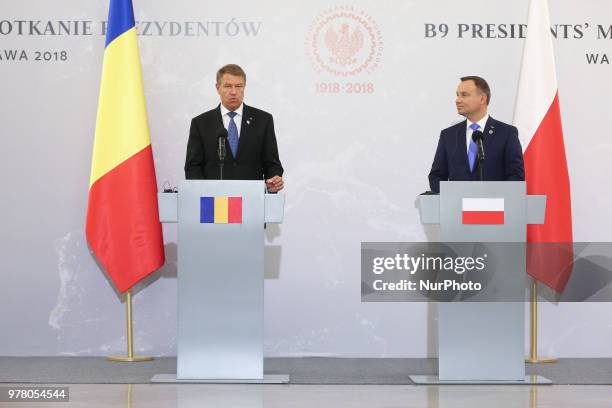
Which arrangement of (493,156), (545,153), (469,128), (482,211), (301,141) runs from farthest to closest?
(301,141) < (545,153) < (469,128) < (493,156) < (482,211)

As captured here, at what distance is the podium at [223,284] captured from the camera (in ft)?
17.1

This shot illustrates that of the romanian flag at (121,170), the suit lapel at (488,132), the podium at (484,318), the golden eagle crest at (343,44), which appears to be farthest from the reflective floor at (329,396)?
the golden eagle crest at (343,44)

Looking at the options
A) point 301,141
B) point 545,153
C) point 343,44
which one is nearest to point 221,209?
point 301,141

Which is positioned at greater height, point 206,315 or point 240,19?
point 240,19

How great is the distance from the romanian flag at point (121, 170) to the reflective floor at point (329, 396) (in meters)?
1.30

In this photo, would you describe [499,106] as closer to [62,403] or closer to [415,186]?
[415,186]

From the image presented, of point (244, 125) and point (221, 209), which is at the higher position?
point (244, 125)

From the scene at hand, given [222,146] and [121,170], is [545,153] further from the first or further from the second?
[121,170]

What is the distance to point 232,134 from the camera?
5.97 metres

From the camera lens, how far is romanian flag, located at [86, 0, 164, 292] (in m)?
6.31

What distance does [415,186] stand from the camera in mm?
6770

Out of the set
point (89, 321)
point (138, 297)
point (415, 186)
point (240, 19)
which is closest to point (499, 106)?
point (415, 186)

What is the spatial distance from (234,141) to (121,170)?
930 mm

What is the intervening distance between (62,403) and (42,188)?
2.54 m
